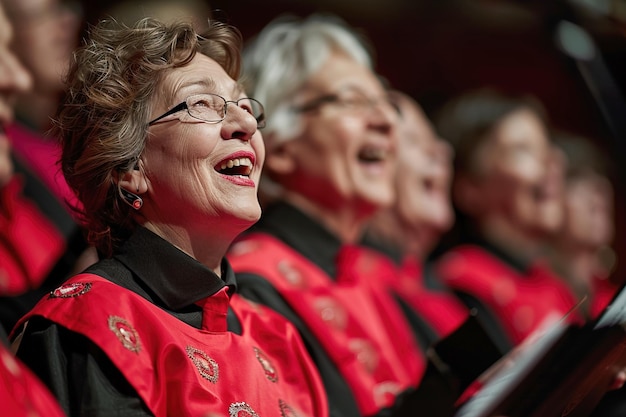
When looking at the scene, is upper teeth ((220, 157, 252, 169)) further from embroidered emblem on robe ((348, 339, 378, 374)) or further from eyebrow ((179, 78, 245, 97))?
embroidered emblem on robe ((348, 339, 378, 374))

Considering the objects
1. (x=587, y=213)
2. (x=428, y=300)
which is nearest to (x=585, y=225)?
(x=587, y=213)

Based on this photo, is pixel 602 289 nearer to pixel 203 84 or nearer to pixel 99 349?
pixel 203 84

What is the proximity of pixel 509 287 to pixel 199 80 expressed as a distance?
230 cm

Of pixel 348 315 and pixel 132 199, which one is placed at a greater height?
pixel 132 199

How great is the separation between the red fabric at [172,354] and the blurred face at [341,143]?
0.96 metres

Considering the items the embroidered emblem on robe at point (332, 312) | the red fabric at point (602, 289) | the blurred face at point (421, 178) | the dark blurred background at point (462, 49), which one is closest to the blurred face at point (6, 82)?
the embroidered emblem on robe at point (332, 312)

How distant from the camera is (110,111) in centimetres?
166

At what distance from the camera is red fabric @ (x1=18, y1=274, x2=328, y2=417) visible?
1.48 m

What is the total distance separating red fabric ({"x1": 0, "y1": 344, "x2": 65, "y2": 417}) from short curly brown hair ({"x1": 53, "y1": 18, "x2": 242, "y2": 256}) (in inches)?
15.2

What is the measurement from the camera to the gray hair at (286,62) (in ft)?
8.83

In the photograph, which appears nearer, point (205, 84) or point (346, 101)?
point (205, 84)

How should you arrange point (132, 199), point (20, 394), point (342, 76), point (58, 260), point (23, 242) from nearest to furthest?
point (20, 394) → point (132, 199) → point (58, 260) → point (23, 242) → point (342, 76)

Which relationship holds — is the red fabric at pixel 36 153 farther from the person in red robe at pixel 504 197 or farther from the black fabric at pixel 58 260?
the person in red robe at pixel 504 197

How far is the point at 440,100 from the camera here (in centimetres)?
450
